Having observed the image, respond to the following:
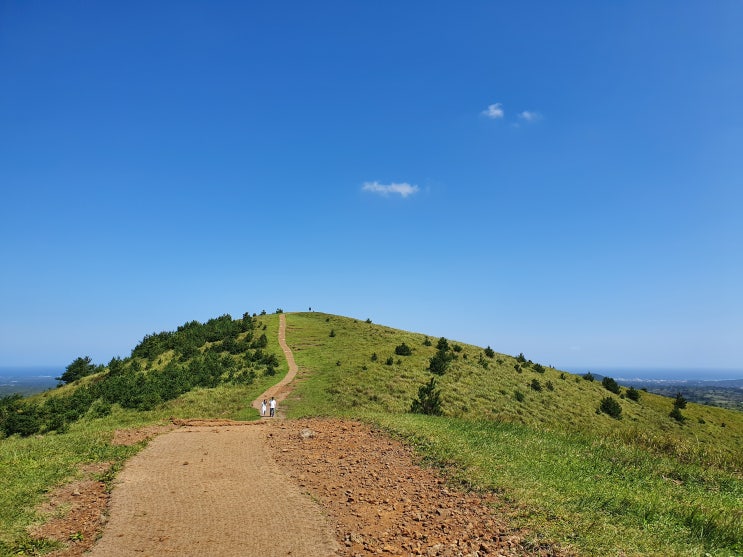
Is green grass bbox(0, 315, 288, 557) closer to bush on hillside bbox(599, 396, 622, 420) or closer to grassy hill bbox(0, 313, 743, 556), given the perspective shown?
grassy hill bbox(0, 313, 743, 556)

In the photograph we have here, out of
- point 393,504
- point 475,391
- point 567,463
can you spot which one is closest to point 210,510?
point 393,504

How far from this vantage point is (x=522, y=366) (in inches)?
2147

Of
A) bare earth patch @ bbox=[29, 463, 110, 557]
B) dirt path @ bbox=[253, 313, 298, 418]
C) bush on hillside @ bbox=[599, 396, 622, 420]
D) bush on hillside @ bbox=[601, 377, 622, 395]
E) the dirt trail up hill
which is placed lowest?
bush on hillside @ bbox=[599, 396, 622, 420]

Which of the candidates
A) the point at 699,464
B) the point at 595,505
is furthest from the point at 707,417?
the point at 595,505

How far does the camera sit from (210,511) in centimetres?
1093

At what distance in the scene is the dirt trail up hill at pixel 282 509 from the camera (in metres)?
8.90

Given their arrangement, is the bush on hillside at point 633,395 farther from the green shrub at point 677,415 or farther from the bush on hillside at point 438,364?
the bush on hillside at point 438,364

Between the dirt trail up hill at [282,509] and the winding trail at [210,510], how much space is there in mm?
29

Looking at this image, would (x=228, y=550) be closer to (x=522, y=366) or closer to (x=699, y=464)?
(x=699, y=464)

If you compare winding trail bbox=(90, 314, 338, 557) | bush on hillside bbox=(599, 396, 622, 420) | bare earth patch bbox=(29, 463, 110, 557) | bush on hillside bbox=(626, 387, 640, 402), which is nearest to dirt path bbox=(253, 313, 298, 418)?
winding trail bbox=(90, 314, 338, 557)

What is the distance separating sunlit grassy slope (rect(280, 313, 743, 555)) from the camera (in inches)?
340

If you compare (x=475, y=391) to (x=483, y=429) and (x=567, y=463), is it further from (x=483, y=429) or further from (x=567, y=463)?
(x=567, y=463)

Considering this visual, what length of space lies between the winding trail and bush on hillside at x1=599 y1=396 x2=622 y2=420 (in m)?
40.6

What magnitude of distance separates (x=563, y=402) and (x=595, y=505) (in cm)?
3736
